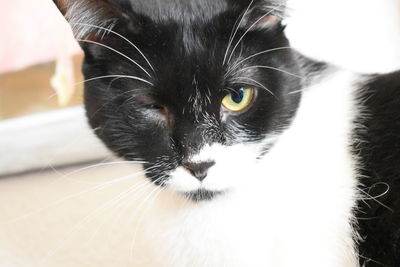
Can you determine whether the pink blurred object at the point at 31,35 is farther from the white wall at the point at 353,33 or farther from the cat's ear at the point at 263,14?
the cat's ear at the point at 263,14

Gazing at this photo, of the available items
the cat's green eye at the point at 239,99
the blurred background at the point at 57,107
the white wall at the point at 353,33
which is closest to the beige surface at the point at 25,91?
the blurred background at the point at 57,107

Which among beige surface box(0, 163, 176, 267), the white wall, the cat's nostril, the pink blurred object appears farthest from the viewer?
the pink blurred object

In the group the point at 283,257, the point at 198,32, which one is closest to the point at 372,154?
the point at 283,257

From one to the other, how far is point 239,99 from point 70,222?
2.41ft

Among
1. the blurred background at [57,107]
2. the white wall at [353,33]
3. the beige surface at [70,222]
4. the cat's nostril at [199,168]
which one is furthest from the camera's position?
the white wall at [353,33]

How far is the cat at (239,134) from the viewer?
0.68 metres

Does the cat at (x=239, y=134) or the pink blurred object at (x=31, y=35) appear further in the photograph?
the pink blurred object at (x=31, y=35)

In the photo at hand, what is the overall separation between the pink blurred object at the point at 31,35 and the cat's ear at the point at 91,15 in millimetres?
885

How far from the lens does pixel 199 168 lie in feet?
2.24

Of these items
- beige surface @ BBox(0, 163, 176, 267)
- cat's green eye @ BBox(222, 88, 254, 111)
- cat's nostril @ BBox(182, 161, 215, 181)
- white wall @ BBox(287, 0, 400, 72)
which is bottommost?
beige surface @ BBox(0, 163, 176, 267)

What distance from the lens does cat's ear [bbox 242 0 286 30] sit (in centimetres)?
69

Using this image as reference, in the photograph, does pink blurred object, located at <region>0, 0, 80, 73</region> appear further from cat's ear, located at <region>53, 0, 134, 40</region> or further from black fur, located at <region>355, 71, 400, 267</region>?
black fur, located at <region>355, 71, 400, 267</region>

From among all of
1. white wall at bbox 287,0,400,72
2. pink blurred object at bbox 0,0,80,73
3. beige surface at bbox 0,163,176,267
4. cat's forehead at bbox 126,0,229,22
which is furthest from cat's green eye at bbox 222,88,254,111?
pink blurred object at bbox 0,0,80,73

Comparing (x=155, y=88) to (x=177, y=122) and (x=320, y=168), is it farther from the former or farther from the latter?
(x=320, y=168)
